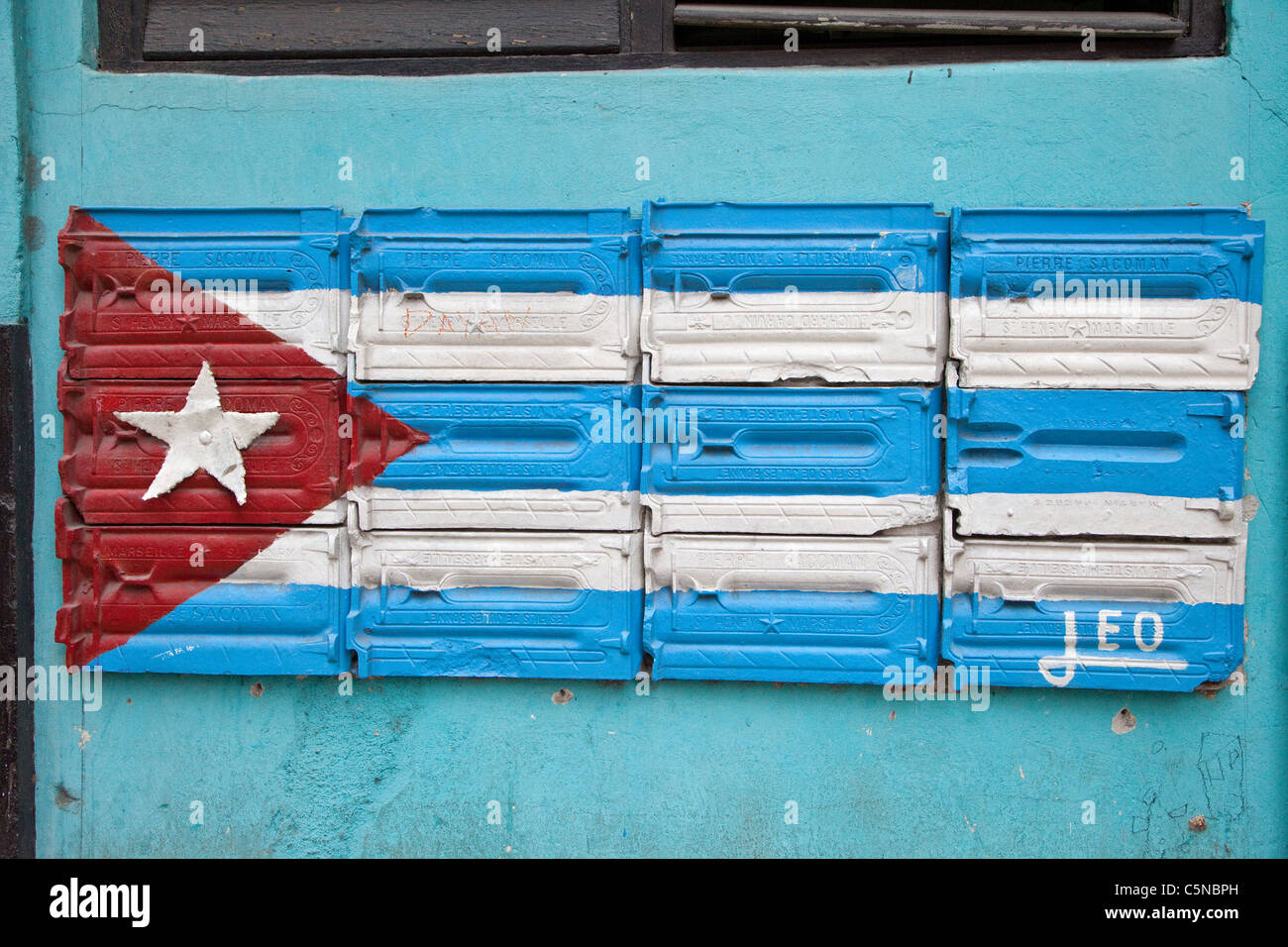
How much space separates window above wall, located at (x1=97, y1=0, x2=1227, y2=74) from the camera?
2.47 metres

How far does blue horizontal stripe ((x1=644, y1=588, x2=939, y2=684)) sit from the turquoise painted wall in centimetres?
16

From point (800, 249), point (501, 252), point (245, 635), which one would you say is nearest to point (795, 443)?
point (800, 249)

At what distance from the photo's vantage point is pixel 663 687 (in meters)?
2.54

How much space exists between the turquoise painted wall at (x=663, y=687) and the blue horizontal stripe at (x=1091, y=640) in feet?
0.51

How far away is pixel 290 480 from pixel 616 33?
70.9 inches

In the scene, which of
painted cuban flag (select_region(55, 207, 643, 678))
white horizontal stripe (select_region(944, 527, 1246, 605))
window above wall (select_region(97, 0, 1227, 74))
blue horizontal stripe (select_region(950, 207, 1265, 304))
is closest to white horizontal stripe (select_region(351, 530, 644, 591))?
painted cuban flag (select_region(55, 207, 643, 678))

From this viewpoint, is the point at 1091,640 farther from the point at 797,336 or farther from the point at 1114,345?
the point at 797,336

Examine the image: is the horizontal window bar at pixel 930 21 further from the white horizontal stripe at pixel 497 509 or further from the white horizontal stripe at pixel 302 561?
the white horizontal stripe at pixel 302 561

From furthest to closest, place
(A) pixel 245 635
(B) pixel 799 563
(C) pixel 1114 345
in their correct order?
(A) pixel 245 635 → (B) pixel 799 563 → (C) pixel 1114 345

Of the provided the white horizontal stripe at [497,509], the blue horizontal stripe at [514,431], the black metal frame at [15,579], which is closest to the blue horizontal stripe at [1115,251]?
the blue horizontal stripe at [514,431]

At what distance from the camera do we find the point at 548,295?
2.39 metres

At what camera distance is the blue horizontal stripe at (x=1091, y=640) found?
7.64ft

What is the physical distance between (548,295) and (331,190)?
2.81ft

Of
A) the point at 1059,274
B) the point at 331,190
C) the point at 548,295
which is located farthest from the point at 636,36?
the point at 1059,274
